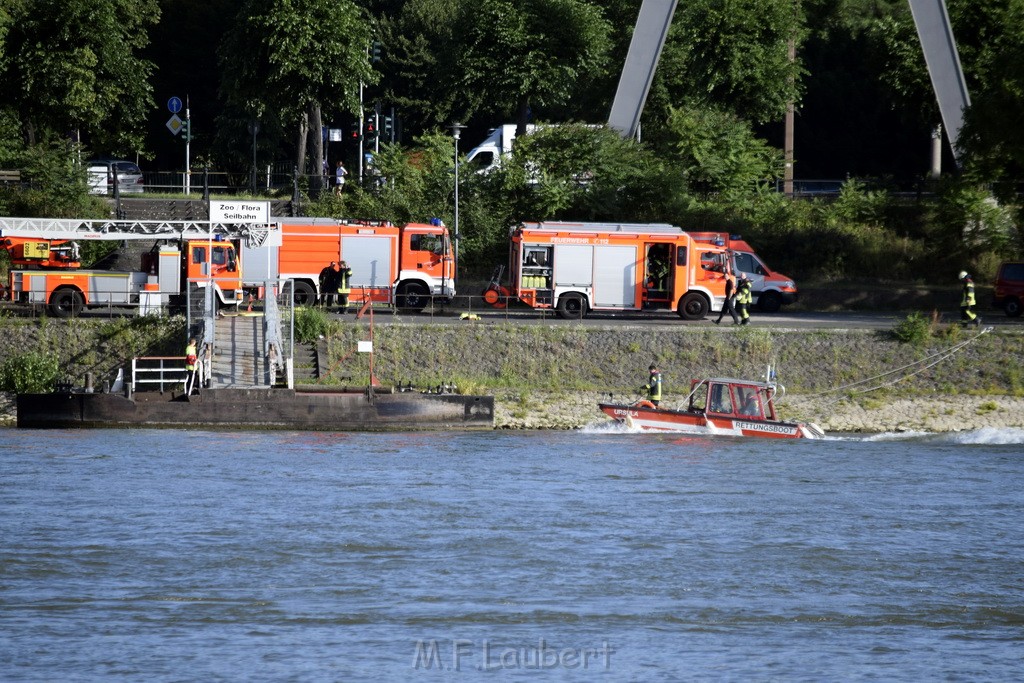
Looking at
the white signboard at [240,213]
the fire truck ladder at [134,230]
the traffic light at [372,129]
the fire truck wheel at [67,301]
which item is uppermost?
the traffic light at [372,129]

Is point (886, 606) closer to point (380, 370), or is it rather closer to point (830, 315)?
point (380, 370)

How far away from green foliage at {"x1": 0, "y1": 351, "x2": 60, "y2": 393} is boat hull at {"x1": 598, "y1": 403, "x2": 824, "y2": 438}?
12586 millimetres

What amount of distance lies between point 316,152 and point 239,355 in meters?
21.2

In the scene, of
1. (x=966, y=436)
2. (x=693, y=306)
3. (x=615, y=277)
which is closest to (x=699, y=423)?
(x=966, y=436)

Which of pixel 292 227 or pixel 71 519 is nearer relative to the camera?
pixel 71 519

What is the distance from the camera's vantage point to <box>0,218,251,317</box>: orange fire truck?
126 ft

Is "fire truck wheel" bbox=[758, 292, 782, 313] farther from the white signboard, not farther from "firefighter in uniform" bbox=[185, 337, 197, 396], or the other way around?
"firefighter in uniform" bbox=[185, 337, 197, 396]

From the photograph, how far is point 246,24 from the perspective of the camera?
173ft

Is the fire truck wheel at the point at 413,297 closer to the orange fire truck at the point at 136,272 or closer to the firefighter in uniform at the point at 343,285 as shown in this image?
the firefighter in uniform at the point at 343,285

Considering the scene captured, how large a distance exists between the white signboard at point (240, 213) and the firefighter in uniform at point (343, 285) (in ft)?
8.10

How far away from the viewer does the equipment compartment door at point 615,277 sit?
133ft

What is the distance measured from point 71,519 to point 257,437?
899cm

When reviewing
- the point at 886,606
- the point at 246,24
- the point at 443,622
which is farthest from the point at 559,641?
the point at 246,24

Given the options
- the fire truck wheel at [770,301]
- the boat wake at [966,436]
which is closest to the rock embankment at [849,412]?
the boat wake at [966,436]
